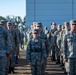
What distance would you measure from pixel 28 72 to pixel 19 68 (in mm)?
1521

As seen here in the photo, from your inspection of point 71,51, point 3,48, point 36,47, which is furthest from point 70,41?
point 3,48

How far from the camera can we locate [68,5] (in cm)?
4753

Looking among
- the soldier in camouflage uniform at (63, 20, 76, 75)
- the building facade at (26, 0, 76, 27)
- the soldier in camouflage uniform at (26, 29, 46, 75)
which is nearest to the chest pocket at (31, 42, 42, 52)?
the soldier in camouflage uniform at (26, 29, 46, 75)

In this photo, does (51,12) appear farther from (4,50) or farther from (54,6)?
(4,50)

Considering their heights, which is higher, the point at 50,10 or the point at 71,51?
the point at 50,10

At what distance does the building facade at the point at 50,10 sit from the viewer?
153ft

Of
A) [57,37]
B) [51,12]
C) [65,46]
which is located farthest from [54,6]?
[65,46]

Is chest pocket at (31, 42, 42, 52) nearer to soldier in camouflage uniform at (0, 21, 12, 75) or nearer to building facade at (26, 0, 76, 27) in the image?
soldier in camouflage uniform at (0, 21, 12, 75)

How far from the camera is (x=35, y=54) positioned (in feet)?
37.4

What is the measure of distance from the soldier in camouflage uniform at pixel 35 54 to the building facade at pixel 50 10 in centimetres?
3485

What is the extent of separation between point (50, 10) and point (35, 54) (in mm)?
36464

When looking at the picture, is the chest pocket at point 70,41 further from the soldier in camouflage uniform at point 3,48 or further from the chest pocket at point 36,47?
the soldier in camouflage uniform at point 3,48

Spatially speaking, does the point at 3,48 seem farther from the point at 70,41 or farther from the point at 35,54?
the point at 70,41

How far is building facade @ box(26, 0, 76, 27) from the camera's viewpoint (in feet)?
153
